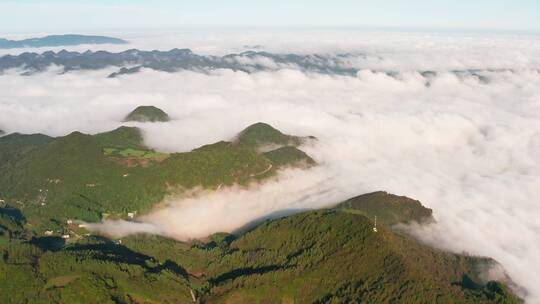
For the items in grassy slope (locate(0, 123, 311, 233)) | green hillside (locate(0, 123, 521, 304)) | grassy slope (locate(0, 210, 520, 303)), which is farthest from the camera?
grassy slope (locate(0, 123, 311, 233))

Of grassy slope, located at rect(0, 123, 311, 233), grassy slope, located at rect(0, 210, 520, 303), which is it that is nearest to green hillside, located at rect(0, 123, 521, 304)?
grassy slope, located at rect(0, 210, 520, 303)

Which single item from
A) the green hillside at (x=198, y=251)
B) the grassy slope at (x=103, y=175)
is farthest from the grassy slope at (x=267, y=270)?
the grassy slope at (x=103, y=175)

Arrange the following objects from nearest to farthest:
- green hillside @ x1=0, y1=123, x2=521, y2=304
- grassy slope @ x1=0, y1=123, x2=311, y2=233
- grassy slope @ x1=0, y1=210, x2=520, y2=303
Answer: grassy slope @ x1=0, y1=210, x2=520, y2=303 < green hillside @ x1=0, y1=123, x2=521, y2=304 < grassy slope @ x1=0, y1=123, x2=311, y2=233

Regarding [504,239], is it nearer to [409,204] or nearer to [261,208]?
[409,204]

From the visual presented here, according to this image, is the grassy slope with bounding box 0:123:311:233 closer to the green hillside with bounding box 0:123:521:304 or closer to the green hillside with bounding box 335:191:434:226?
the green hillside with bounding box 0:123:521:304

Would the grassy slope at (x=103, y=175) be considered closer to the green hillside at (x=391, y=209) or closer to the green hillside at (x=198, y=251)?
the green hillside at (x=198, y=251)

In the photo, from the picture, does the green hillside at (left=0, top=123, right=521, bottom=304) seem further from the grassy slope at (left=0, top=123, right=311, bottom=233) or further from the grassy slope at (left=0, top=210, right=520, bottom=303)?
the grassy slope at (left=0, top=123, right=311, bottom=233)

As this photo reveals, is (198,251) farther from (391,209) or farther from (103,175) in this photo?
(103,175)

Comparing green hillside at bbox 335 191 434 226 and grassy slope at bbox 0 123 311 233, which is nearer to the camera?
green hillside at bbox 335 191 434 226

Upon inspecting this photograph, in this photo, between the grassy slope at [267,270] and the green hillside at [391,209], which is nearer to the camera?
the grassy slope at [267,270]

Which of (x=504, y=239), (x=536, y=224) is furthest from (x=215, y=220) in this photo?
(x=536, y=224)

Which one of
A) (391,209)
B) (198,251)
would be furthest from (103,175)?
(391,209)
